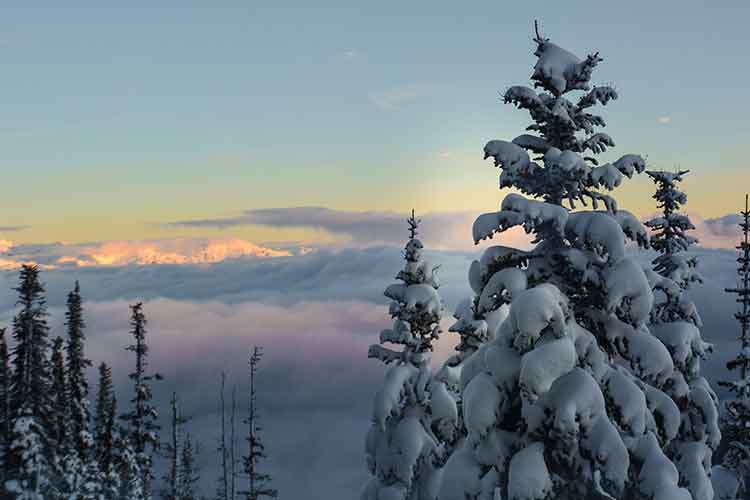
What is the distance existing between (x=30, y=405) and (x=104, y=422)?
33.6ft

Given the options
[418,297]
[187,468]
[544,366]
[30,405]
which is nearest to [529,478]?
[544,366]

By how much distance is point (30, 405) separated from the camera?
5656 centimetres

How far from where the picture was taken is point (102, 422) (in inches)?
2650

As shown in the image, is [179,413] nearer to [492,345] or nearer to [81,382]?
[81,382]

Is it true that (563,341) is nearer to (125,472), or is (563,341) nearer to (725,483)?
(725,483)

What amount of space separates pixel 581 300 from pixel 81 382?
180 feet

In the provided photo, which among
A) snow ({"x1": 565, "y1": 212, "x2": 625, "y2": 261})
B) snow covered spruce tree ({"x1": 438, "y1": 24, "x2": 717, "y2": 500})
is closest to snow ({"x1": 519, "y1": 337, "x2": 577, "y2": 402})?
snow covered spruce tree ({"x1": 438, "y1": 24, "x2": 717, "y2": 500})

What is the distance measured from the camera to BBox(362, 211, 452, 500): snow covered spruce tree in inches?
1142

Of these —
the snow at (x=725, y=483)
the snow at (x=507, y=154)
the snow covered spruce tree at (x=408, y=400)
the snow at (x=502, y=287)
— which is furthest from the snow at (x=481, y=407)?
the snow at (x=725, y=483)

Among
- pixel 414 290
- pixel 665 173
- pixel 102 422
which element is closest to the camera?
pixel 665 173

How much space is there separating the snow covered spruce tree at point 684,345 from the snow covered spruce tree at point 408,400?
7.72m

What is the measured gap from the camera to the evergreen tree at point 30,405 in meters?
55.6

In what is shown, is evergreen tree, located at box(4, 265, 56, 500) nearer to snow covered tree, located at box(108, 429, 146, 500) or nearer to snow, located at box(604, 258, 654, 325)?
snow covered tree, located at box(108, 429, 146, 500)

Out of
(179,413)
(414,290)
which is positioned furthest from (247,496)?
(414,290)
